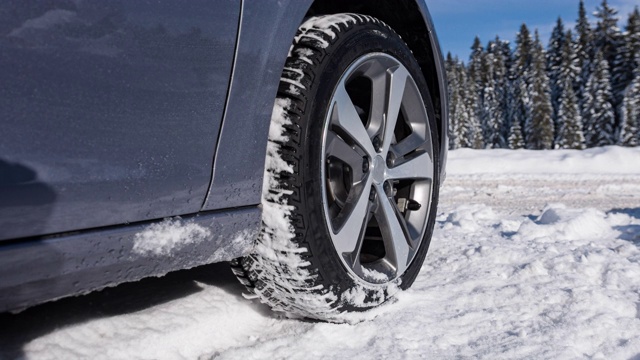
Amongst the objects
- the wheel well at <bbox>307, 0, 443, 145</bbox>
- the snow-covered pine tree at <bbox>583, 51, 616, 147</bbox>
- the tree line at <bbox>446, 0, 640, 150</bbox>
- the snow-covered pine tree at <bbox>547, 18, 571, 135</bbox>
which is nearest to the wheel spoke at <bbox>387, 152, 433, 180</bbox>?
the wheel well at <bbox>307, 0, 443, 145</bbox>

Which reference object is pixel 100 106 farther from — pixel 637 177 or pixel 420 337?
pixel 637 177

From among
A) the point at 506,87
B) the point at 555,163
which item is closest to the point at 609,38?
the point at 506,87

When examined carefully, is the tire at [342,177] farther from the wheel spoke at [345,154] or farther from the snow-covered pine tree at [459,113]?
the snow-covered pine tree at [459,113]

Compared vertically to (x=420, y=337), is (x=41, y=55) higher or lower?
higher

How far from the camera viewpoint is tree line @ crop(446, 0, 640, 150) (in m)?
55.8

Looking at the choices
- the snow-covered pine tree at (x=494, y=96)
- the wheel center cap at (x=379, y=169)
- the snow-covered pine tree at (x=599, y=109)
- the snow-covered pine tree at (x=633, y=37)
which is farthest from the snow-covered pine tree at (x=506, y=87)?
the wheel center cap at (x=379, y=169)

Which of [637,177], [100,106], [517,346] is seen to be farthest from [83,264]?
[637,177]

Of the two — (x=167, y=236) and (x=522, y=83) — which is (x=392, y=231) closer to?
(x=167, y=236)

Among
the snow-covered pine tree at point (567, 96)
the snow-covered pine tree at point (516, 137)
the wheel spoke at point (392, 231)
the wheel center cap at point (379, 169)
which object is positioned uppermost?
the snow-covered pine tree at point (567, 96)

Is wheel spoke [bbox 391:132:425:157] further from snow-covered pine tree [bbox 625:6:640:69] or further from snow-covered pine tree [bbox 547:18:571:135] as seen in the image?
→ snow-covered pine tree [bbox 547:18:571:135]

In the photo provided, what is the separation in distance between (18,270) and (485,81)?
91.8 meters

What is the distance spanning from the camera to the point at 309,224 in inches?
68.1

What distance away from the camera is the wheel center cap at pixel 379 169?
6.88 feet

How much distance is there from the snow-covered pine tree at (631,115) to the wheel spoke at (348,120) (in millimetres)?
56681
